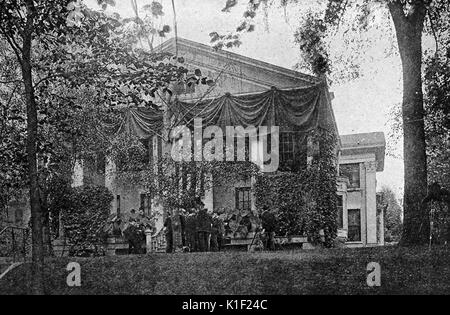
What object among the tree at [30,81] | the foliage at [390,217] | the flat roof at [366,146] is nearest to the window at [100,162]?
the tree at [30,81]

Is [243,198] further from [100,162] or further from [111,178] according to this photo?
[100,162]

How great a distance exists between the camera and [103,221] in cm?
1983

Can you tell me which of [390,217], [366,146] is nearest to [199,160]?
[366,146]

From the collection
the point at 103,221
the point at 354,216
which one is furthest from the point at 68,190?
the point at 354,216

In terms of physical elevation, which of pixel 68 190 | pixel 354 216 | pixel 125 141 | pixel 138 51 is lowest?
pixel 354 216

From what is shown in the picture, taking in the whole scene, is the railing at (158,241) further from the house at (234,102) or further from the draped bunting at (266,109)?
the draped bunting at (266,109)

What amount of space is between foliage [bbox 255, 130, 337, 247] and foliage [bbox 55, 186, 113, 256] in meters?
5.88

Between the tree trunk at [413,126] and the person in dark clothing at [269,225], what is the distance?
4.34 m

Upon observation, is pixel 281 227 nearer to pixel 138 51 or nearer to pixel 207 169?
pixel 207 169

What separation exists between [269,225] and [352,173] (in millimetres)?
18396

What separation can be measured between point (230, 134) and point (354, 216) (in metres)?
17.0

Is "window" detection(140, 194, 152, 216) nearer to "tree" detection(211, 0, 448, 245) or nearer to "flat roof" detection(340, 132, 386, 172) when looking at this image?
"tree" detection(211, 0, 448, 245)

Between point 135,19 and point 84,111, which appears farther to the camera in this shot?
point 84,111

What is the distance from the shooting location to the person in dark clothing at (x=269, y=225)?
51.0ft
